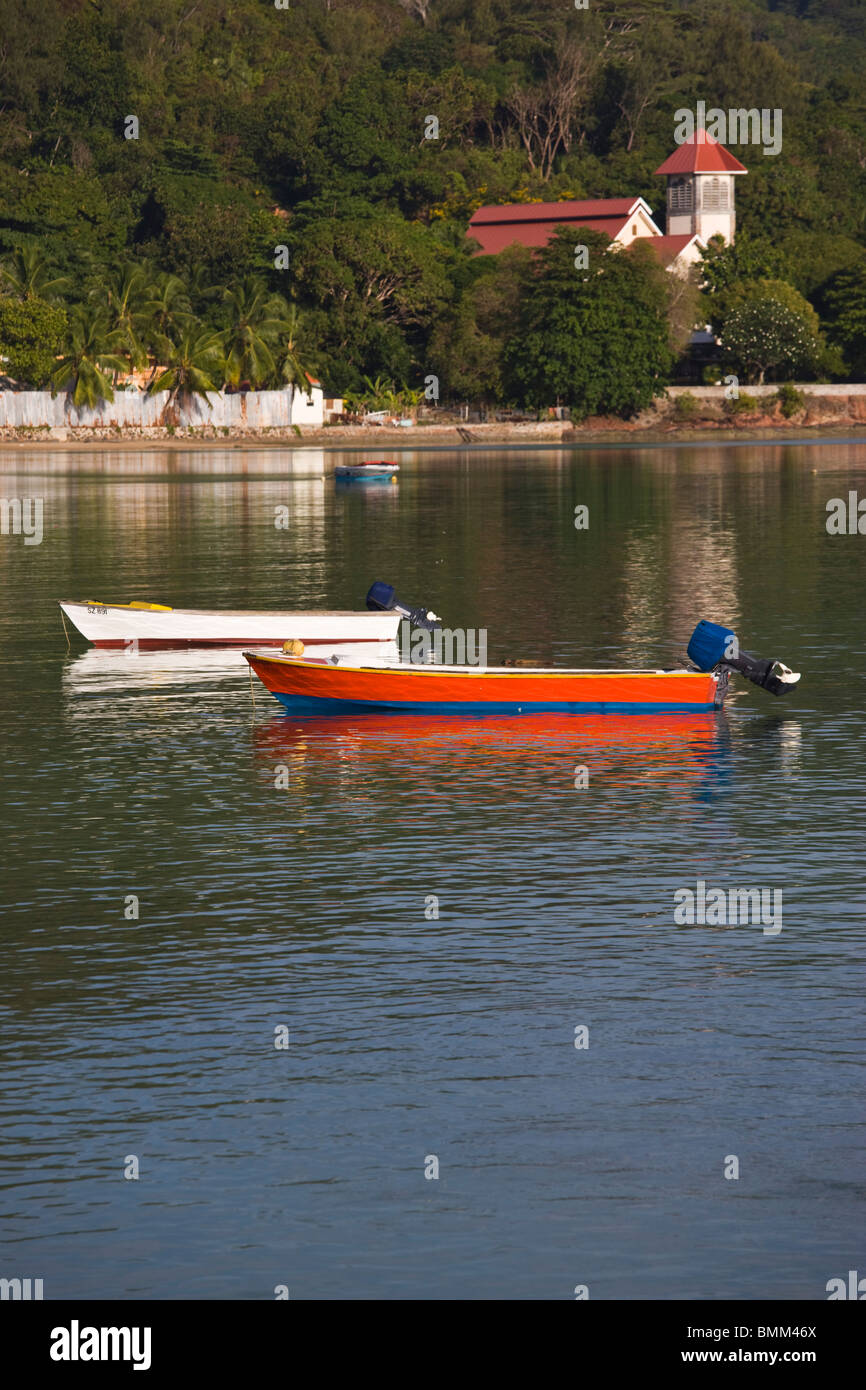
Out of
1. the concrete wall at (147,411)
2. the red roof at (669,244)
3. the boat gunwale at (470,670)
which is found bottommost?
the boat gunwale at (470,670)

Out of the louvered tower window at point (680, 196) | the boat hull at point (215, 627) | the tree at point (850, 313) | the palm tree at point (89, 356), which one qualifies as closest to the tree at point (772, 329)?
the tree at point (850, 313)

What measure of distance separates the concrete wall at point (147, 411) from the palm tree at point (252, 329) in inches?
210

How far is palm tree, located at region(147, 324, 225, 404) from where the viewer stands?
15762cm

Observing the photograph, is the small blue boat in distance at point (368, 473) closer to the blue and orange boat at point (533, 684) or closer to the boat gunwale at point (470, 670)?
the blue and orange boat at point (533, 684)

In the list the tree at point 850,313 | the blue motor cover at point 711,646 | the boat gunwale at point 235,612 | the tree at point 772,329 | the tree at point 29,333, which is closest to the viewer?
the blue motor cover at point 711,646

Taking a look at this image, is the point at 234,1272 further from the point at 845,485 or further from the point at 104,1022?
the point at 845,485

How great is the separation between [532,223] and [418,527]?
119 metres

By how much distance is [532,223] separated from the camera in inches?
7534

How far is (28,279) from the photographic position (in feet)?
522

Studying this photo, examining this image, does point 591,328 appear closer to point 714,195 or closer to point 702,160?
point 714,195

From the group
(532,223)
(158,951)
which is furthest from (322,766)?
(532,223)

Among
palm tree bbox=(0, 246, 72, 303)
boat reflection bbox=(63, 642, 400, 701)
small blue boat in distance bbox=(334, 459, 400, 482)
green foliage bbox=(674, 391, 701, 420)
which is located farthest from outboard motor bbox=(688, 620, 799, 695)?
green foliage bbox=(674, 391, 701, 420)

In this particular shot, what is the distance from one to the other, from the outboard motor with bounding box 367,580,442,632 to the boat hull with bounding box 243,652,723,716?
5233 mm

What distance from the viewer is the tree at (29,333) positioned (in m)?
152
